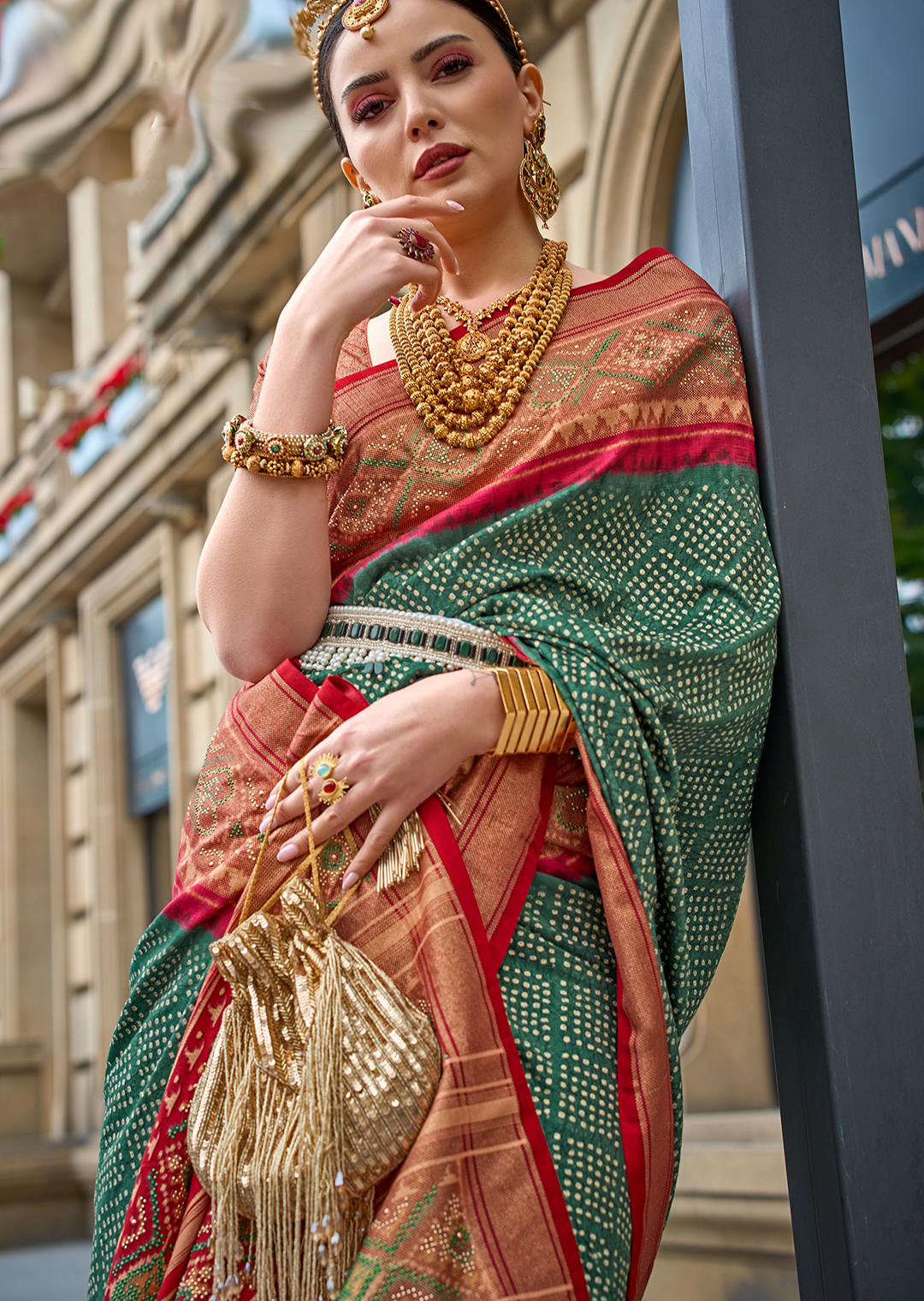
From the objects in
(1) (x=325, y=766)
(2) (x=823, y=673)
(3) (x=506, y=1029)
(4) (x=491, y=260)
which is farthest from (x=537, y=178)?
(3) (x=506, y=1029)

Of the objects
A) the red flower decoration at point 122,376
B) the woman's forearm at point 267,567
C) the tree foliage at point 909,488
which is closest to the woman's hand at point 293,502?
the woman's forearm at point 267,567

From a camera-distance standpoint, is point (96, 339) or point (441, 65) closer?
point (441, 65)

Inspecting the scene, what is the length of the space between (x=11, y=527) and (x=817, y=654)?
35.0 ft

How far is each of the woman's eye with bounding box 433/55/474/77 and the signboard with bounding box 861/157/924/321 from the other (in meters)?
2.11

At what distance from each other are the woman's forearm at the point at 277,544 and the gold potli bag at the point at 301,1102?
32 centimetres

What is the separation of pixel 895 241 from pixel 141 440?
579cm

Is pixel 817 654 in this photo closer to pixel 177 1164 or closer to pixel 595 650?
pixel 595 650

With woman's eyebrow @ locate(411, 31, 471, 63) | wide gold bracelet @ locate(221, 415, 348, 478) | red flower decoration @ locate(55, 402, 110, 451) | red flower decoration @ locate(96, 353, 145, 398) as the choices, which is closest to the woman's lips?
woman's eyebrow @ locate(411, 31, 471, 63)

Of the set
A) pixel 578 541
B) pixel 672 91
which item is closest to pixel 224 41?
pixel 672 91

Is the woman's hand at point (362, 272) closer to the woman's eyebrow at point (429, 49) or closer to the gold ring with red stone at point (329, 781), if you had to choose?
the woman's eyebrow at point (429, 49)

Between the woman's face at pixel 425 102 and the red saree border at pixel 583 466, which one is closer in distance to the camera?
the red saree border at pixel 583 466

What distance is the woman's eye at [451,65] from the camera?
162 centimetres

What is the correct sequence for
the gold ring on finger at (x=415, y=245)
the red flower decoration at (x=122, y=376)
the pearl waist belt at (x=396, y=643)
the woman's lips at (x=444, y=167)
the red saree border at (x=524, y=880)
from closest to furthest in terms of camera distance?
the red saree border at (x=524, y=880)
the pearl waist belt at (x=396, y=643)
the gold ring on finger at (x=415, y=245)
the woman's lips at (x=444, y=167)
the red flower decoration at (x=122, y=376)

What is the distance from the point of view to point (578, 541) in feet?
4.86
